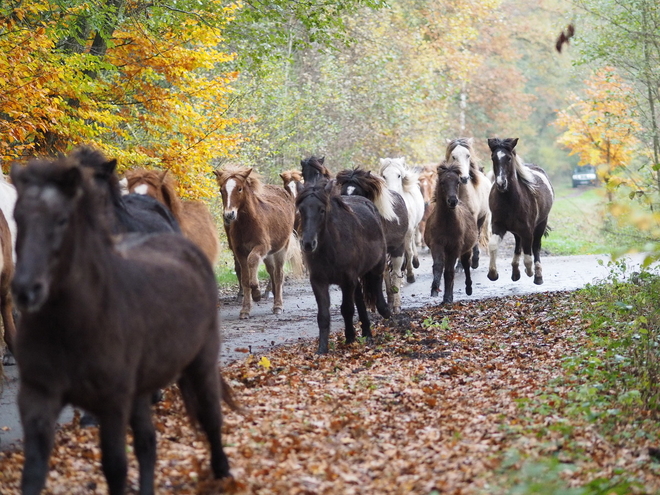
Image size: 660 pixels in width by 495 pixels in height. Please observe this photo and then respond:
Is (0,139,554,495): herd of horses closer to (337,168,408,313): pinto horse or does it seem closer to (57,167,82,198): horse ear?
(57,167,82,198): horse ear

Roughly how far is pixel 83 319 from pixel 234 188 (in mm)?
9939

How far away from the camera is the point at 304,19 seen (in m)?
16.2

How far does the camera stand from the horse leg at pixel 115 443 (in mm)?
4059

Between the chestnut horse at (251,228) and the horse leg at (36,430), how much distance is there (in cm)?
939

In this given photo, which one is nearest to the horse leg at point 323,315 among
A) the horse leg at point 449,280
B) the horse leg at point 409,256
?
the horse leg at point 449,280

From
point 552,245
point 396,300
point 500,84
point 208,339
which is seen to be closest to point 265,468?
point 208,339

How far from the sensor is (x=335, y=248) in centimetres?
1003

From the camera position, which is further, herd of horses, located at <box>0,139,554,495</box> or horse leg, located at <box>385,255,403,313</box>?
horse leg, located at <box>385,255,403,313</box>

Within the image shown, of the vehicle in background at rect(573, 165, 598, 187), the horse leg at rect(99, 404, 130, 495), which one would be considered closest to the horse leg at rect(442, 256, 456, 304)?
the horse leg at rect(99, 404, 130, 495)

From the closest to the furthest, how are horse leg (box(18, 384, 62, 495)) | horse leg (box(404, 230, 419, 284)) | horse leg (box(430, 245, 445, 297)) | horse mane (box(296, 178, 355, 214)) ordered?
1. horse leg (box(18, 384, 62, 495))
2. horse mane (box(296, 178, 355, 214))
3. horse leg (box(430, 245, 445, 297))
4. horse leg (box(404, 230, 419, 284))

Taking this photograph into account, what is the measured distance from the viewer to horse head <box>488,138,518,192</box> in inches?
601

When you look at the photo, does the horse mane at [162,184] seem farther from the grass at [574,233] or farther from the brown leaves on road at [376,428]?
the grass at [574,233]

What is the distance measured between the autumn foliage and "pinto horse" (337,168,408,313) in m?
2.82

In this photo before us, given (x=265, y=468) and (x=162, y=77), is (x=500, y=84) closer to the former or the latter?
(x=162, y=77)
